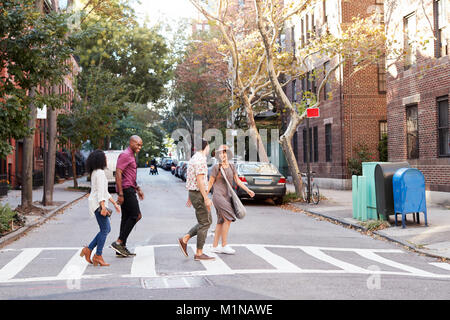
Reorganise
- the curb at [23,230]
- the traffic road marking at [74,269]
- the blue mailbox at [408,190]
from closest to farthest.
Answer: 1. the traffic road marking at [74,269]
2. the curb at [23,230]
3. the blue mailbox at [408,190]

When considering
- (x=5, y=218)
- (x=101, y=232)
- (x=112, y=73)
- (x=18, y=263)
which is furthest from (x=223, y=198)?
(x=112, y=73)

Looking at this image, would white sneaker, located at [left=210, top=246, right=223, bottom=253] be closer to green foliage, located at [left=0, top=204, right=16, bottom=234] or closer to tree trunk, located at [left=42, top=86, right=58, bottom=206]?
green foliage, located at [left=0, top=204, right=16, bottom=234]

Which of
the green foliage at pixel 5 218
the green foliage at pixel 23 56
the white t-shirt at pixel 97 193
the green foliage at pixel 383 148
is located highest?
the green foliage at pixel 23 56

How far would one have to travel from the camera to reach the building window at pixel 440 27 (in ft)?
60.6

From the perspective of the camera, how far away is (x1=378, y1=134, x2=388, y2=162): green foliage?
27.4 metres

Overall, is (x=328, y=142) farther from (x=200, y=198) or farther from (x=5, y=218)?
(x=200, y=198)

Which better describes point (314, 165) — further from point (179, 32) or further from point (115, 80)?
point (179, 32)

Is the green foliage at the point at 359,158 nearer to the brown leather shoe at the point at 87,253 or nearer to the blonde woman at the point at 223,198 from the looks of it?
the blonde woman at the point at 223,198

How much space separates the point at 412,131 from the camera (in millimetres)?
20656

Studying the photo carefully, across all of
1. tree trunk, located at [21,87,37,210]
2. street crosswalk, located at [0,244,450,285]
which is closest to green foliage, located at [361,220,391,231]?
street crosswalk, located at [0,244,450,285]

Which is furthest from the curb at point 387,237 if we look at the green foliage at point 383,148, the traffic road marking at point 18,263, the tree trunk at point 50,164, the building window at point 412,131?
the green foliage at point 383,148

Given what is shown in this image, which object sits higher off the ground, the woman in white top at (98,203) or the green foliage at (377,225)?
the woman in white top at (98,203)

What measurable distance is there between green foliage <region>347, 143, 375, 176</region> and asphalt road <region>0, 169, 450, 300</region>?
14.8 metres

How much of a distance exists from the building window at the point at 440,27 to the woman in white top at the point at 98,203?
13853 millimetres
